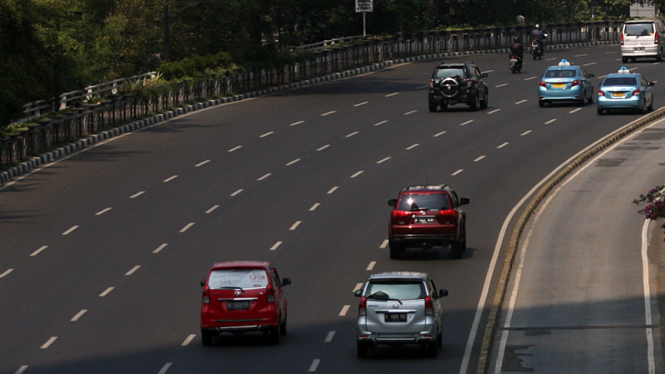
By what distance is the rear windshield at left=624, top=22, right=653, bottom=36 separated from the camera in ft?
229

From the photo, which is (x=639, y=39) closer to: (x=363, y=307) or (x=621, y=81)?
(x=621, y=81)

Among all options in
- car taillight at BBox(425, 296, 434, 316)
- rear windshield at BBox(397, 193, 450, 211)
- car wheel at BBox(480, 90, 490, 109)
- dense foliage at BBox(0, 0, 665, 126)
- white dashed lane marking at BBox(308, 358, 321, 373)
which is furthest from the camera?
car wheel at BBox(480, 90, 490, 109)

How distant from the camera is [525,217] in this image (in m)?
35.0

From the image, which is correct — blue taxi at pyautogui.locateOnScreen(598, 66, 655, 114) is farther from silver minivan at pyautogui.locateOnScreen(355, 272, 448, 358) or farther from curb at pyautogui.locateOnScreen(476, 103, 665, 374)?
silver minivan at pyautogui.locateOnScreen(355, 272, 448, 358)

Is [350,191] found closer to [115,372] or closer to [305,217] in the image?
[305,217]

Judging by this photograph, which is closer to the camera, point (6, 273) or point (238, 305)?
point (238, 305)

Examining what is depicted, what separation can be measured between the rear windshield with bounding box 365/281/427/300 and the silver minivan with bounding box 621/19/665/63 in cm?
5174

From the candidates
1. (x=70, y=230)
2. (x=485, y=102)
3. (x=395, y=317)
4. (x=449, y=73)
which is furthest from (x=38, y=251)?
(x=485, y=102)

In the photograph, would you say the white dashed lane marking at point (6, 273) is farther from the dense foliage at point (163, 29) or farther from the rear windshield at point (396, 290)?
the dense foliage at point (163, 29)

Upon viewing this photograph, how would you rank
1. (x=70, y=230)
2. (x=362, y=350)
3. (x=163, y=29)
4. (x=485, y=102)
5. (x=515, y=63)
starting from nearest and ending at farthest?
(x=362, y=350)
(x=70, y=230)
(x=485, y=102)
(x=515, y=63)
(x=163, y=29)

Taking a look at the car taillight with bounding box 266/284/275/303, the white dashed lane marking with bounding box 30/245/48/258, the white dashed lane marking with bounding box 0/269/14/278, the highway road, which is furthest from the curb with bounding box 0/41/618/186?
the car taillight with bounding box 266/284/275/303

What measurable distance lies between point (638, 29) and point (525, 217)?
3821cm

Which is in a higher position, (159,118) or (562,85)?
(562,85)

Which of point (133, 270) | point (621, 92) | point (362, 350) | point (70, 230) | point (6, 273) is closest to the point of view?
point (362, 350)
